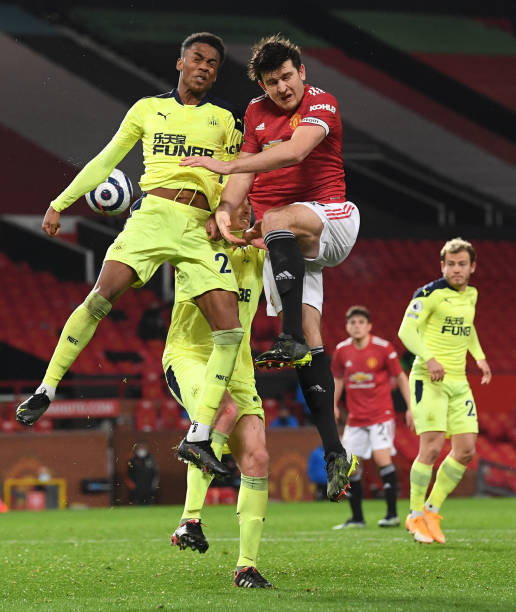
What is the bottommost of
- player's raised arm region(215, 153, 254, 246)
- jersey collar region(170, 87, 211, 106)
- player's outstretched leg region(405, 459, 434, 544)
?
player's outstretched leg region(405, 459, 434, 544)

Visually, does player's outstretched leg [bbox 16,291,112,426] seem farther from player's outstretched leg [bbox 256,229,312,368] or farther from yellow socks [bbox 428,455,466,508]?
yellow socks [bbox 428,455,466,508]

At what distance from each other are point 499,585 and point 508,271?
732 inches

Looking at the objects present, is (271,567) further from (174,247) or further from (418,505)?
(174,247)

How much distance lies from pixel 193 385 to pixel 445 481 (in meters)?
3.14

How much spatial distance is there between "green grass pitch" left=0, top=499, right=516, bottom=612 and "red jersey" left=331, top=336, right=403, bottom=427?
1.11 m

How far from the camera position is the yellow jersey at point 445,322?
834 centimetres

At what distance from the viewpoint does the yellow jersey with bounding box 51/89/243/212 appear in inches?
222

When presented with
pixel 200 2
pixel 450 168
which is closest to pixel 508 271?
pixel 450 168

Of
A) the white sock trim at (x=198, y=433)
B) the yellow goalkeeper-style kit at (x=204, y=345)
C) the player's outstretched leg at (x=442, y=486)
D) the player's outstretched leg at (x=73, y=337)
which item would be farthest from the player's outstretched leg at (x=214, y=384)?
the player's outstretched leg at (x=442, y=486)

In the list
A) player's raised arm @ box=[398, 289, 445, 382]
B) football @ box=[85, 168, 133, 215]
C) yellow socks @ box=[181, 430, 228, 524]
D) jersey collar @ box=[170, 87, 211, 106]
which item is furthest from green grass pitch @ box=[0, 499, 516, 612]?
jersey collar @ box=[170, 87, 211, 106]

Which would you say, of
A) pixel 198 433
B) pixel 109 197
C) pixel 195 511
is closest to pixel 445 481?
pixel 195 511

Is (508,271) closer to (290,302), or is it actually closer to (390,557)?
(390,557)

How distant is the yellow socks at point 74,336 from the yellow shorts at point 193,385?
23.6 inches

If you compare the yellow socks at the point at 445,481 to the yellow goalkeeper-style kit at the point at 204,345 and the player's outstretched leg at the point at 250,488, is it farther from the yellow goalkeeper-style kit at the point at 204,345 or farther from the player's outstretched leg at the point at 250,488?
the player's outstretched leg at the point at 250,488
